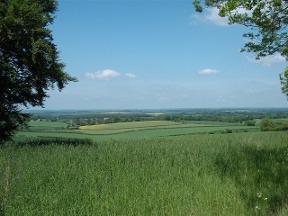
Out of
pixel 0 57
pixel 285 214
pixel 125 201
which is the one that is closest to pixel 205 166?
pixel 125 201

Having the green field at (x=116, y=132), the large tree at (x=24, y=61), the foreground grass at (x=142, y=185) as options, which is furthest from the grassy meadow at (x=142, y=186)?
the green field at (x=116, y=132)

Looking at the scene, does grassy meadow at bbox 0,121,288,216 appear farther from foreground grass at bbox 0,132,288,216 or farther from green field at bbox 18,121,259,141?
green field at bbox 18,121,259,141

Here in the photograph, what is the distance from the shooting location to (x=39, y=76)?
2280 cm

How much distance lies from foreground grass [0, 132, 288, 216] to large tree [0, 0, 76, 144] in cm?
972

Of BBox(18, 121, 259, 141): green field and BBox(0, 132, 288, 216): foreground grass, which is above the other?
BBox(0, 132, 288, 216): foreground grass

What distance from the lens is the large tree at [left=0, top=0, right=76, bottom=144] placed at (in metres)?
20.3

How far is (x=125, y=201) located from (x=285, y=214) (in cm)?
320

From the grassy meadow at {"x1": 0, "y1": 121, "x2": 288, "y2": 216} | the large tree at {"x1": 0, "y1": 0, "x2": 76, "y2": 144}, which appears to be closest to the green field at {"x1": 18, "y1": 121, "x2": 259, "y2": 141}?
the large tree at {"x1": 0, "y1": 0, "x2": 76, "y2": 144}

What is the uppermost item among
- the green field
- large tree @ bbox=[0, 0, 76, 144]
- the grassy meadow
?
large tree @ bbox=[0, 0, 76, 144]

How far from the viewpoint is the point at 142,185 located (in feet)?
30.9

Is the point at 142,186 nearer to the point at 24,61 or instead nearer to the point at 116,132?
the point at 24,61

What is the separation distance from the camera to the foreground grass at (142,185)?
7.83 metres

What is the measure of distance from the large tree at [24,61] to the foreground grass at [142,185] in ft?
31.9

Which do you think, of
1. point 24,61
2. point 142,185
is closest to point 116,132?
point 24,61
